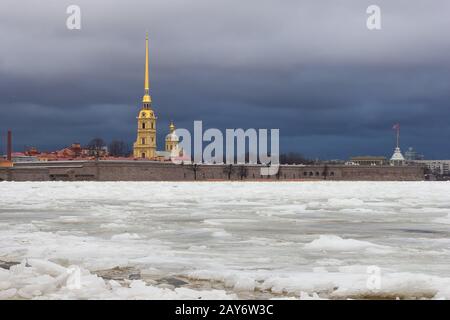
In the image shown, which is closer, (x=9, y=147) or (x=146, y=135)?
(x=9, y=147)

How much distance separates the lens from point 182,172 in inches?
4003

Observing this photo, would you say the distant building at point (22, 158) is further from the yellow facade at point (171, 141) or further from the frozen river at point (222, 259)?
the frozen river at point (222, 259)

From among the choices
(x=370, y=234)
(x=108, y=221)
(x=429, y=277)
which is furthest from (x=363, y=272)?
(x=108, y=221)

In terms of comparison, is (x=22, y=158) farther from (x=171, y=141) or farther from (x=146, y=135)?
(x=171, y=141)

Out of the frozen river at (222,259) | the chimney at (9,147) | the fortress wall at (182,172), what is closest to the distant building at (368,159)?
the fortress wall at (182,172)

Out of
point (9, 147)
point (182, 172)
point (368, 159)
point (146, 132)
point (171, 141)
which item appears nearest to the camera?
point (9, 147)

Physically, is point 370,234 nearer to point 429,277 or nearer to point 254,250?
point 254,250

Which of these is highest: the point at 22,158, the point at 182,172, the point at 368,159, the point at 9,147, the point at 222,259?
the point at 9,147

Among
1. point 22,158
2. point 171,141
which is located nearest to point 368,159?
point 171,141

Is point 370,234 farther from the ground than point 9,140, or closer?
closer

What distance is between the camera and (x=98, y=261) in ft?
29.9

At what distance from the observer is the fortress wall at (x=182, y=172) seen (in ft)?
284

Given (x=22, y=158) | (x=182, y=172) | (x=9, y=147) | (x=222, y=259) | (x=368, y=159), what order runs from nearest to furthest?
(x=222, y=259), (x=9, y=147), (x=182, y=172), (x=22, y=158), (x=368, y=159)
